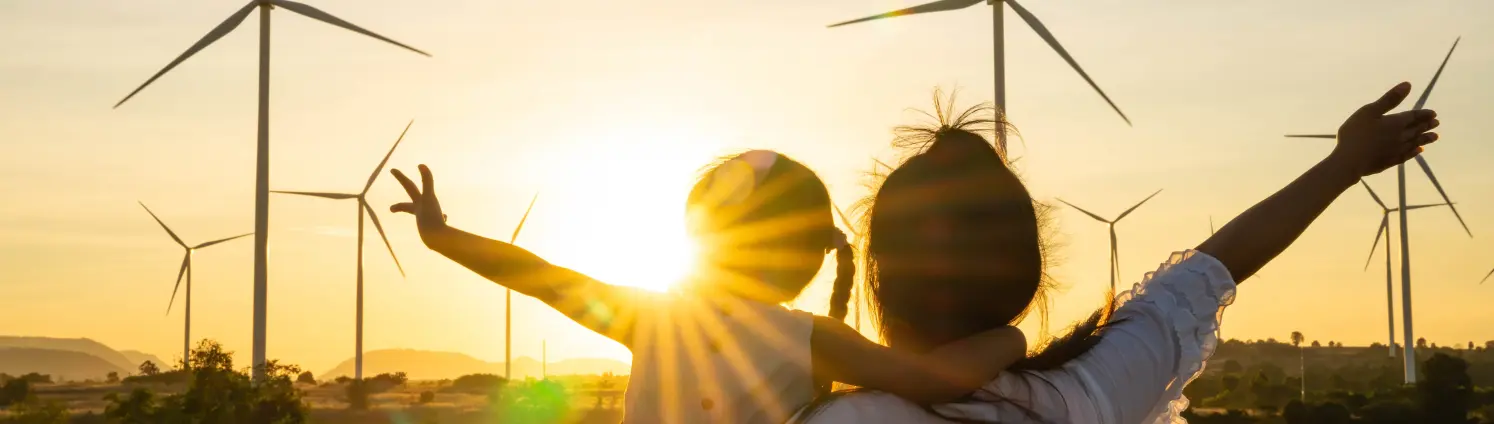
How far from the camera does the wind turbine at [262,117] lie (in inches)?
2222

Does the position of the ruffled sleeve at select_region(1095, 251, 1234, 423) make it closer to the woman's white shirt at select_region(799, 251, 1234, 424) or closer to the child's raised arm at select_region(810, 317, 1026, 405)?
the woman's white shirt at select_region(799, 251, 1234, 424)

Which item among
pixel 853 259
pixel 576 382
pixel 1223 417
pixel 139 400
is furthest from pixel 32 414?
pixel 576 382

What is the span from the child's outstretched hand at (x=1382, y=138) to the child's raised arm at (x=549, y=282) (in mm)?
1978

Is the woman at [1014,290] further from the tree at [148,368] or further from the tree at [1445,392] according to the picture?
the tree at [148,368]

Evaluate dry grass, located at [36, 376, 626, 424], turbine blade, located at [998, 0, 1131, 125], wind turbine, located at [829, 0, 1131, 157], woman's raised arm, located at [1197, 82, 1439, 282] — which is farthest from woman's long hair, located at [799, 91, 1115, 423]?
dry grass, located at [36, 376, 626, 424]

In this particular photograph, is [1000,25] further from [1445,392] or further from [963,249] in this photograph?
[1445,392]

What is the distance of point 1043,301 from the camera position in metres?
3.98

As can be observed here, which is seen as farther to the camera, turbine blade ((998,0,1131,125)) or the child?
turbine blade ((998,0,1131,125))

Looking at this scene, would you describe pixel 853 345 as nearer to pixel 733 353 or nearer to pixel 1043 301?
pixel 733 353

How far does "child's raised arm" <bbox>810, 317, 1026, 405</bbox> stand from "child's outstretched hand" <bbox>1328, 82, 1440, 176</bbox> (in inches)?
44.0

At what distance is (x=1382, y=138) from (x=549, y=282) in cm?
227

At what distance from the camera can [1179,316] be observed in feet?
12.5

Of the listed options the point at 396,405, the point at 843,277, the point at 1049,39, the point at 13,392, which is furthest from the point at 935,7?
the point at 13,392

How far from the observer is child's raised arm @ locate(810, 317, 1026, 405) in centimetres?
346
